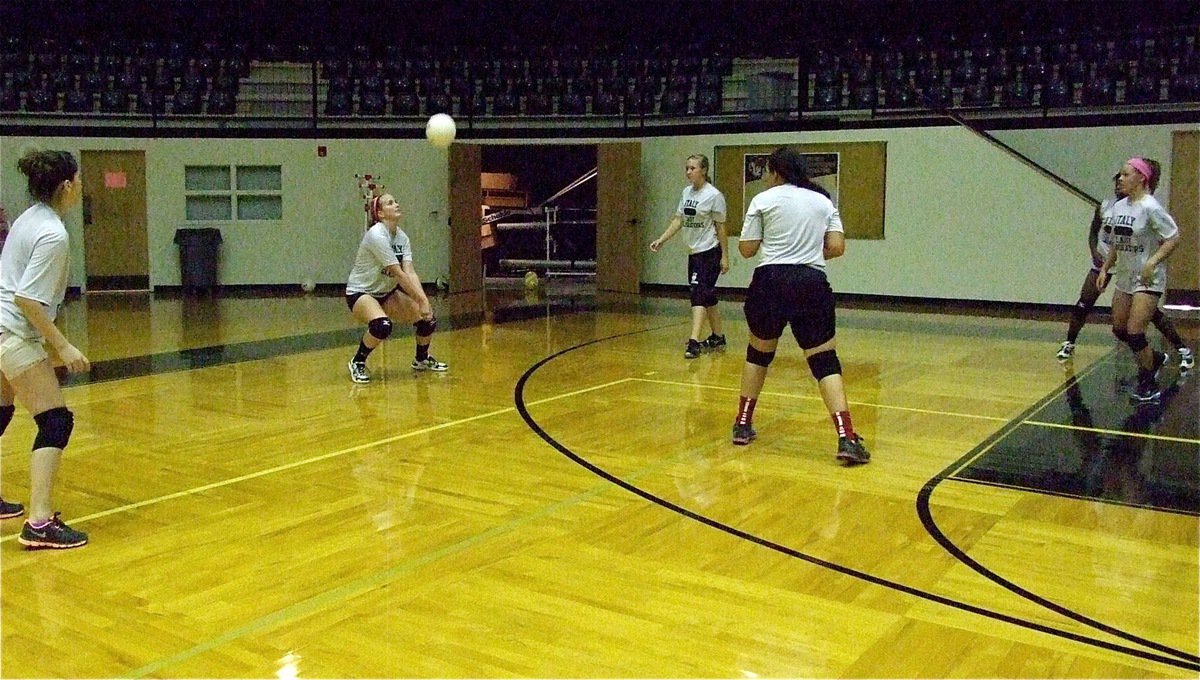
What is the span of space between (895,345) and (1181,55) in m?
8.77

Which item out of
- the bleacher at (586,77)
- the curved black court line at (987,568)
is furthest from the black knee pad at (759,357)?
the bleacher at (586,77)

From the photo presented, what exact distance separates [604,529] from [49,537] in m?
2.33

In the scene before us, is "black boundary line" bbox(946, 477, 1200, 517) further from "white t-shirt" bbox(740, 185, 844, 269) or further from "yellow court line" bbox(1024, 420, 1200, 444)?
"yellow court line" bbox(1024, 420, 1200, 444)

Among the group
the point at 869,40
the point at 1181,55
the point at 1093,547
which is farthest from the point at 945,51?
the point at 1093,547

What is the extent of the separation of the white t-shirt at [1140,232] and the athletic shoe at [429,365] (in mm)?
5403

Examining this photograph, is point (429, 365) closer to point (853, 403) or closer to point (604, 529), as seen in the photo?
point (853, 403)

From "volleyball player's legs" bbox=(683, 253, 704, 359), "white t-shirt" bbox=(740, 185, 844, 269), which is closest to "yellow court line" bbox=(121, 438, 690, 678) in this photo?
"white t-shirt" bbox=(740, 185, 844, 269)

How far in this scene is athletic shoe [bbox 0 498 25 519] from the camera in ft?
16.3

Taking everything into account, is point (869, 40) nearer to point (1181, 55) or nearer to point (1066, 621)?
point (1181, 55)

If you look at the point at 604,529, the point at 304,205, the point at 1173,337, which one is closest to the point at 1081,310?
the point at 1173,337

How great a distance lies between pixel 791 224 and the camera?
6.11m

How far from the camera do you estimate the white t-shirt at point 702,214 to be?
1012 centimetres

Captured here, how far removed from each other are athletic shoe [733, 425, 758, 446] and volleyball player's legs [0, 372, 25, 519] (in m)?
3.83

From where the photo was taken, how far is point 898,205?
16.0m
